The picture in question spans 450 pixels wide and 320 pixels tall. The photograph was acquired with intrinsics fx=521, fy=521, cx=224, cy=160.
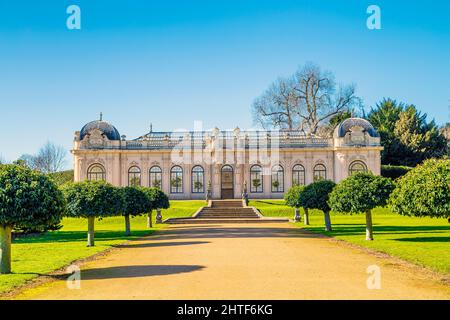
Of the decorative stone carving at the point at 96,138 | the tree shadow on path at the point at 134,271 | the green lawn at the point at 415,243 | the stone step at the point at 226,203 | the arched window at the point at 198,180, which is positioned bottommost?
the green lawn at the point at 415,243

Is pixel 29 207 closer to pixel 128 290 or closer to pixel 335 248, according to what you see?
pixel 128 290

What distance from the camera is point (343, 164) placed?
49031 mm

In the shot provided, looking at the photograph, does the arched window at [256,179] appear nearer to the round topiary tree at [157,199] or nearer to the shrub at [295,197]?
the round topiary tree at [157,199]

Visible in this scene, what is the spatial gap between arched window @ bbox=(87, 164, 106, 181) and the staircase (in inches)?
468

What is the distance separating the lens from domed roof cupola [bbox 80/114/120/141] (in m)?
49.8

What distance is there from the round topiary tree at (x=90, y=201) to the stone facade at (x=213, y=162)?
28.4 meters

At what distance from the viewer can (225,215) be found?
39469 mm

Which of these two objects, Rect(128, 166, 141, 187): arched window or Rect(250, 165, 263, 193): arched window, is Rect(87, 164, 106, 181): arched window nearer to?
Rect(128, 166, 141, 187): arched window

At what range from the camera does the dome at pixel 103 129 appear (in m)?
49.9

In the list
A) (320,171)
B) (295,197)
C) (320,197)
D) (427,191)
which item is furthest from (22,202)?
(320,171)

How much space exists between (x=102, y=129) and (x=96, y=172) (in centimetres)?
417

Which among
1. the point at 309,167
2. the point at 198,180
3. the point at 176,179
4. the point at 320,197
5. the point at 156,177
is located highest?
the point at 309,167

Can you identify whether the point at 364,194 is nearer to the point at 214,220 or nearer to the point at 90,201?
the point at 90,201

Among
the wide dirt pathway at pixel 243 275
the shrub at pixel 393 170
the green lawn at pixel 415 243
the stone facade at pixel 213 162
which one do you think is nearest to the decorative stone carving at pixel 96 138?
the stone facade at pixel 213 162
